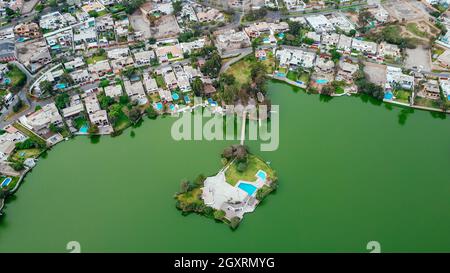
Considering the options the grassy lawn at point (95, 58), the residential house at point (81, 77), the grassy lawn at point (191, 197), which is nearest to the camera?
the grassy lawn at point (191, 197)

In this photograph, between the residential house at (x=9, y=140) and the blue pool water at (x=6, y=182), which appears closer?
the blue pool water at (x=6, y=182)

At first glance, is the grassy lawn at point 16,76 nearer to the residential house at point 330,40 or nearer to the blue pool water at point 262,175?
the blue pool water at point 262,175

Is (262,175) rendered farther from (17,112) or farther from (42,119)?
(17,112)

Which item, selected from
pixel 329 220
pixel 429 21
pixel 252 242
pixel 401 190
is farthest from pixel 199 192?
pixel 429 21

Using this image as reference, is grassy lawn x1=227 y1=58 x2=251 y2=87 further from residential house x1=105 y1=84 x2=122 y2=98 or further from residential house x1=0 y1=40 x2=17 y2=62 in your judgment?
residential house x1=0 y1=40 x2=17 y2=62

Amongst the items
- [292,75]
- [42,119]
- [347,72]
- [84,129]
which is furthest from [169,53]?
[347,72]

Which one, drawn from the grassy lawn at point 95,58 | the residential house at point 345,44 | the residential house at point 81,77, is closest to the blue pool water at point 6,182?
the residential house at point 81,77
